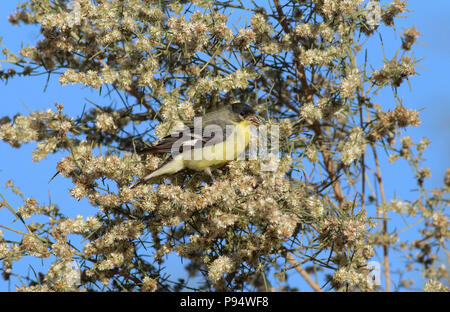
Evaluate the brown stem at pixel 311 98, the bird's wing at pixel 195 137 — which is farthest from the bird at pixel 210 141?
the brown stem at pixel 311 98

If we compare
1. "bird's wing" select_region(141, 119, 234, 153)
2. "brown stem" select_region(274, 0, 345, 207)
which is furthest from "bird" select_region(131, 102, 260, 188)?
"brown stem" select_region(274, 0, 345, 207)

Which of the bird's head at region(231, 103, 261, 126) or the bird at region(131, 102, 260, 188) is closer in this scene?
the bird at region(131, 102, 260, 188)

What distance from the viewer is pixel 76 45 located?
146 inches

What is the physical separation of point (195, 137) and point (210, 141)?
164 millimetres

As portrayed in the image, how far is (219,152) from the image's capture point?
383cm

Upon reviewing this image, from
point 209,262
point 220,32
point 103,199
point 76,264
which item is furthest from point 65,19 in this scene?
point 209,262

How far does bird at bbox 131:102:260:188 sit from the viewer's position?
138 inches

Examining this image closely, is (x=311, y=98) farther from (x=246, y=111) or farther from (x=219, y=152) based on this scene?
(x=219, y=152)

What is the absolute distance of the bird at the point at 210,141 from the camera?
3.51 m

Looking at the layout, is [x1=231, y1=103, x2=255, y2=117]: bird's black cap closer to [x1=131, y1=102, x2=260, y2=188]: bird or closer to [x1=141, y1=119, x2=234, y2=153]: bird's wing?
[x1=131, y1=102, x2=260, y2=188]: bird

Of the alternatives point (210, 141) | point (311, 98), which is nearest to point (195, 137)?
point (210, 141)

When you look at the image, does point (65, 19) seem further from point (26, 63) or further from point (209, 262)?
point (209, 262)

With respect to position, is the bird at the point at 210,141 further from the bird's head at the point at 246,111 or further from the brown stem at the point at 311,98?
the brown stem at the point at 311,98

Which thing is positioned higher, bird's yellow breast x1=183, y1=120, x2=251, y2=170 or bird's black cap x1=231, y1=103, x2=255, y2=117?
bird's black cap x1=231, y1=103, x2=255, y2=117
